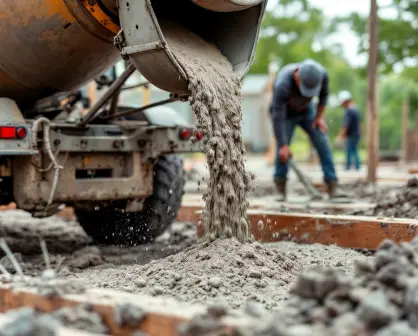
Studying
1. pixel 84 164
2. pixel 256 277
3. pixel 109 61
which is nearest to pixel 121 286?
pixel 256 277

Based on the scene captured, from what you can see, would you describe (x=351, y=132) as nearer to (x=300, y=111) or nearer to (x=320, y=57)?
(x=300, y=111)

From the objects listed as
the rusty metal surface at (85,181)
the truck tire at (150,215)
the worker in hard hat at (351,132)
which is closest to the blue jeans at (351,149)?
the worker in hard hat at (351,132)

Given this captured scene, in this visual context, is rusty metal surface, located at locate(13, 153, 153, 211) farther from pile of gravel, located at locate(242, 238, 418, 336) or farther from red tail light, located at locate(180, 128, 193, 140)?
pile of gravel, located at locate(242, 238, 418, 336)

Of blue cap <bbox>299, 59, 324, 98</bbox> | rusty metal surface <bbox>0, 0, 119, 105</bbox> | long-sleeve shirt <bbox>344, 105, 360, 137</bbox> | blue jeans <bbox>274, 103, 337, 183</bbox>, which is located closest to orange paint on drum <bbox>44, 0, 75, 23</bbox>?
rusty metal surface <bbox>0, 0, 119, 105</bbox>

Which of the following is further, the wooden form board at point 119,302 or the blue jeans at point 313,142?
the blue jeans at point 313,142

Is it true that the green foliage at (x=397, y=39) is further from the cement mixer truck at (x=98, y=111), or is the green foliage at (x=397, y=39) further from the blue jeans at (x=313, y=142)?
the cement mixer truck at (x=98, y=111)

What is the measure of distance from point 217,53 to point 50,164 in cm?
142

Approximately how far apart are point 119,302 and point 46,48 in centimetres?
249

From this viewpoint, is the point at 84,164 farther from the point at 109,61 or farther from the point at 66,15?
the point at 66,15

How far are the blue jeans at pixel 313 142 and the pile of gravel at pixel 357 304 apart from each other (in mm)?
4461

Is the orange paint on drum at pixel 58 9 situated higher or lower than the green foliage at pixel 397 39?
lower

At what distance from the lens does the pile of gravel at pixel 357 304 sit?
79.6 inches

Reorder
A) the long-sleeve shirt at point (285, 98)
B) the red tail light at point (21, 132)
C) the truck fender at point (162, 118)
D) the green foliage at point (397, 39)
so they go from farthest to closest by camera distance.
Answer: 1. the green foliage at point (397, 39)
2. the long-sleeve shirt at point (285, 98)
3. the truck fender at point (162, 118)
4. the red tail light at point (21, 132)

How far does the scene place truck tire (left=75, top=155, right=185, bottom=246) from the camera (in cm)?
545
